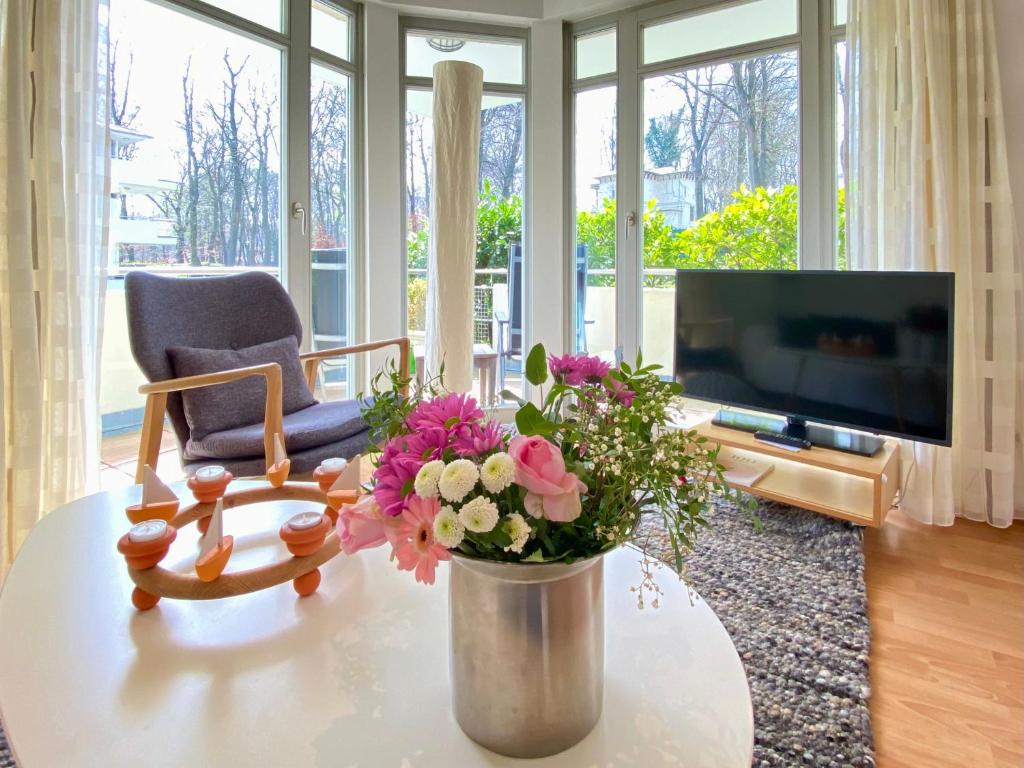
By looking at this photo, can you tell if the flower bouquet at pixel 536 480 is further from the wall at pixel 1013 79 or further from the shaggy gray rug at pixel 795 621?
the wall at pixel 1013 79

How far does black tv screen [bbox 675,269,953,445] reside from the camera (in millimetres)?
2146

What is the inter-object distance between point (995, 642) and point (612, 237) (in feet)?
8.69

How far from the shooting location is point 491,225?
3.94 metres

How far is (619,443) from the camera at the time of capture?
656 millimetres

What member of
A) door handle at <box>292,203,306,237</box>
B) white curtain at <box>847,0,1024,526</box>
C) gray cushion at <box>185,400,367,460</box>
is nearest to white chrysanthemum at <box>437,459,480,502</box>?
gray cushion at <box>185,400,367,460</box>

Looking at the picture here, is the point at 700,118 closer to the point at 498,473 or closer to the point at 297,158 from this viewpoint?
the point at 297,158

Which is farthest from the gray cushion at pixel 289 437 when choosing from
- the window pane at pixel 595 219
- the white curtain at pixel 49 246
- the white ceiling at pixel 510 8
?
the white ceiling at pixel 510 8

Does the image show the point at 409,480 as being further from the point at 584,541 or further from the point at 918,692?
the point at 918,692

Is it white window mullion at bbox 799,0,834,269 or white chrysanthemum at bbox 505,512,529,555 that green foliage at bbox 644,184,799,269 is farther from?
white chrysanthemum at bbox 505,512,529,555

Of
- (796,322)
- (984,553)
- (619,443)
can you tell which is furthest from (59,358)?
(984,553)

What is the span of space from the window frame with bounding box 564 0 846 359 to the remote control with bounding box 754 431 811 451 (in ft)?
2.82

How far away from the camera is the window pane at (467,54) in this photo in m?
3.76

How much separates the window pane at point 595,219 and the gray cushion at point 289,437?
182cm

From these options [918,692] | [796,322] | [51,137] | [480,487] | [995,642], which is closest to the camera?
[480,487]
